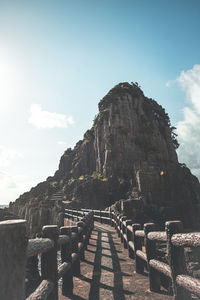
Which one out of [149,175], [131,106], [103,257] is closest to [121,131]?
[131,106]

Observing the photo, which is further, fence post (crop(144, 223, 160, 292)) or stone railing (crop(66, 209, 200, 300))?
fence post (crop(144, 223, 160, 292))

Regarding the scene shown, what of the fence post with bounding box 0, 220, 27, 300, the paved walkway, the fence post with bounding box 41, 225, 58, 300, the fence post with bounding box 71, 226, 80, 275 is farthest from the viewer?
the fence post with bounding box 71, 226, 80, 275

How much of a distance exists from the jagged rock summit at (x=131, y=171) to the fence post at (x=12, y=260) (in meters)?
20.8

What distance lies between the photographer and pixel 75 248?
5.28m

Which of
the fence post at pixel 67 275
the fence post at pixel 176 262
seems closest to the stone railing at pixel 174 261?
the fence post at pixel 176 262

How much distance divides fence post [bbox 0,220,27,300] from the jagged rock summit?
68.2 ft

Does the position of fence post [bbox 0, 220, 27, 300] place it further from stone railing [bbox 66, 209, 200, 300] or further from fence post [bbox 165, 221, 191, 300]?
fence post [bbox 165, 221, 191, 300]

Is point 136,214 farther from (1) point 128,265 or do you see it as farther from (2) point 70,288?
(2) point 70,288

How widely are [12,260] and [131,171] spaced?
42.1 m

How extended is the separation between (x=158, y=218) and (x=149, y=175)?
28.1 feet

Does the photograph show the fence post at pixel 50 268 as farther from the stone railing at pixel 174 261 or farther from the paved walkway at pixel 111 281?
the stone railing at pixel 174 261

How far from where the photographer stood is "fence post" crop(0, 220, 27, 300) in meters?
1.52

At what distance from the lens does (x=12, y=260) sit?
5.23ft

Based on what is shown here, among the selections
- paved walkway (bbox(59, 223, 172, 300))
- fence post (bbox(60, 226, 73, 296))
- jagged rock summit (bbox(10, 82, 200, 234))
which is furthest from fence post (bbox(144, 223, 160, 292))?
jagged rock summit (bbox(10, 82, 200, 234))
